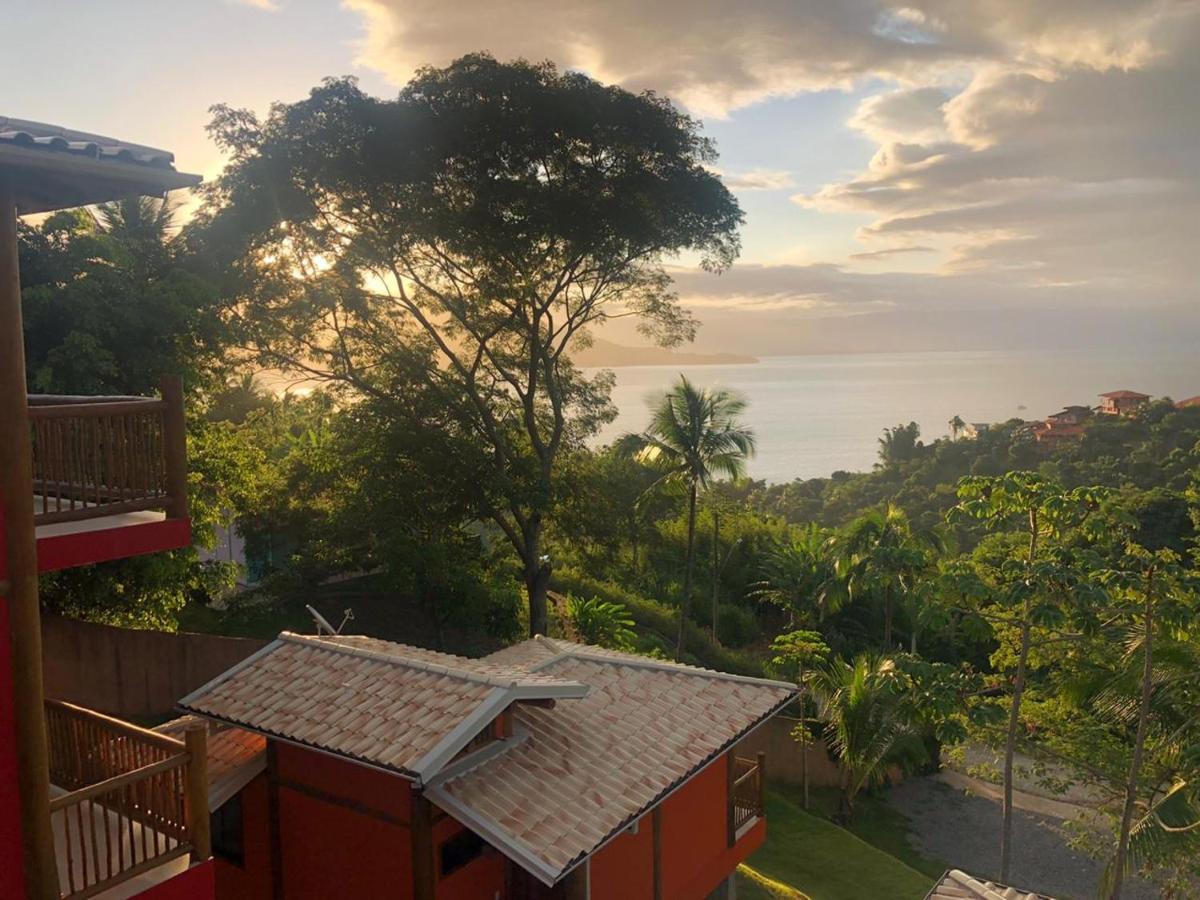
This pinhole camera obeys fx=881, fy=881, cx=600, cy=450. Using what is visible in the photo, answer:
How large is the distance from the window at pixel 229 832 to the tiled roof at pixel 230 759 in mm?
526

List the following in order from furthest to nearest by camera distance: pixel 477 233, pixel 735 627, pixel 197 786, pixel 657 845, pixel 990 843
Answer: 1. pixel 735 627
2. pixel 990 843
3. pixel 477 233
4. pixel 657 845
5. pixel 197 786

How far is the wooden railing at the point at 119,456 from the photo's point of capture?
618cm

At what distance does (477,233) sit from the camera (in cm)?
1953

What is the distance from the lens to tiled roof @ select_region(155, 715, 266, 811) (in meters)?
9.55

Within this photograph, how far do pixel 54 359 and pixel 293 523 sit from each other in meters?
10.3

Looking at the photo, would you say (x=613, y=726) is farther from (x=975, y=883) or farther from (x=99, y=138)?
(x=99, y=138)

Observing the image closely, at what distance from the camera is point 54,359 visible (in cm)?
1409

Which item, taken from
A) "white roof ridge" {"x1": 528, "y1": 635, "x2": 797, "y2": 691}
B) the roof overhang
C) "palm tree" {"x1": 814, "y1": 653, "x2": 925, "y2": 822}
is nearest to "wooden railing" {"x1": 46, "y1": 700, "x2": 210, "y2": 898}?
the roof overhang

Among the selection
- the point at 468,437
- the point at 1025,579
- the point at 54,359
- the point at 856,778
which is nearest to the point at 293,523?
the point at 468,437

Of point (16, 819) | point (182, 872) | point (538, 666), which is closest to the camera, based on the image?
point (16, 819)

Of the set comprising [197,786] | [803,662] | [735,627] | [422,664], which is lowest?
[735,627]

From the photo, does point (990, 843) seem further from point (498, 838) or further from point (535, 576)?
point (498, 838)

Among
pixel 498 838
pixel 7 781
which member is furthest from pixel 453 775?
pixel 7 781

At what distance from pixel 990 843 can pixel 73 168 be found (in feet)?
73.5
